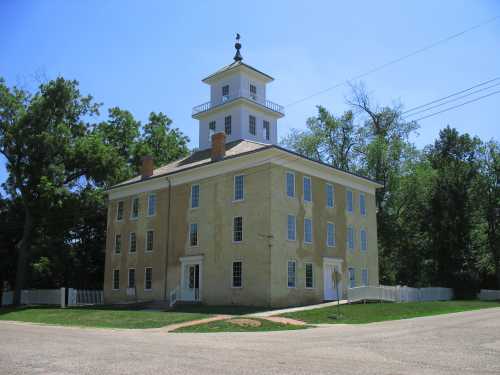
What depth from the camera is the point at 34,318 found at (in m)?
29.5

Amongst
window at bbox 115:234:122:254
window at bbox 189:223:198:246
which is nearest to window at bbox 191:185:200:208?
window at bbox 189:223:198:246

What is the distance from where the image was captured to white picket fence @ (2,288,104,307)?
39.0m

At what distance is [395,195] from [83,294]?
1141 inches

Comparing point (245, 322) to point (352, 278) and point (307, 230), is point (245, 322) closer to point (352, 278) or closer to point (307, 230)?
point (307, 230)

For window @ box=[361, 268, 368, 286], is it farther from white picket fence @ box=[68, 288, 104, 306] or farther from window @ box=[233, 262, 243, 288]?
white picket fence @ box=[68, 288, 104, 306]

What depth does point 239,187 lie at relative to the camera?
103ft

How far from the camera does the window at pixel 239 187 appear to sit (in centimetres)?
3102

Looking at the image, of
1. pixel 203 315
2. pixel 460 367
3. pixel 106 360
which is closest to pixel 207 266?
pixel 203 315

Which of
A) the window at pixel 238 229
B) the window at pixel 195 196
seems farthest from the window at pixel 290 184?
the window at pixel 195 196

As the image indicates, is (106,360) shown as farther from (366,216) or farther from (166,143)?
(166,143)

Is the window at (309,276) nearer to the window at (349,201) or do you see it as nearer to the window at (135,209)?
the window at (349,201)

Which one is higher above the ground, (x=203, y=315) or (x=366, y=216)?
(x=366, y=216)

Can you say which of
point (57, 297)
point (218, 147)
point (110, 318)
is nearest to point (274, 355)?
point (110, 318)

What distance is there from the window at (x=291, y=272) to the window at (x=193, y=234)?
21.4 feet
